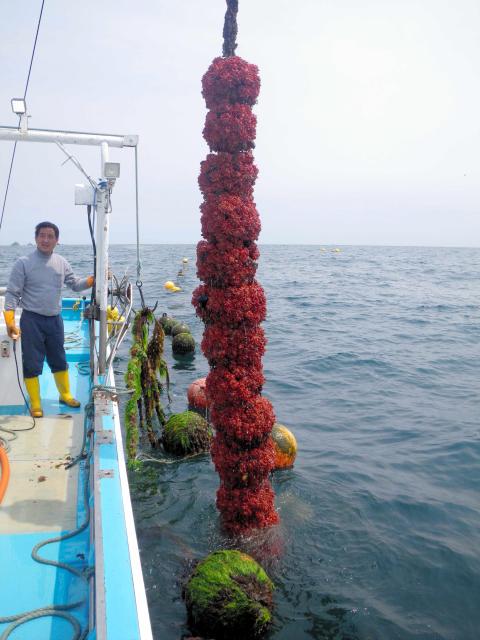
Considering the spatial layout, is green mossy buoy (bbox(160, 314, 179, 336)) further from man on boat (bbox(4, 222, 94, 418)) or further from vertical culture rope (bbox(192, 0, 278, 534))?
vertical culture rope (bbox(192, 0, 278, 534))

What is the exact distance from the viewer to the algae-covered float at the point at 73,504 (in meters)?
3.42

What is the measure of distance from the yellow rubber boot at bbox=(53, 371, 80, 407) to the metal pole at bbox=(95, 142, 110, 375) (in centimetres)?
52

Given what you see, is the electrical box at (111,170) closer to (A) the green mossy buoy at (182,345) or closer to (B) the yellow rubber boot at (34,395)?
(B) the yellow rubber boot at (34,395)

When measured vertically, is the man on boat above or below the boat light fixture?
below

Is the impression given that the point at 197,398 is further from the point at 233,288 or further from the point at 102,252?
the point at 233,288

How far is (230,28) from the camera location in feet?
18.1

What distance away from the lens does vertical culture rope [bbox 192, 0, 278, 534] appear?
18.1 ft

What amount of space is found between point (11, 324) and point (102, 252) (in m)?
1.47

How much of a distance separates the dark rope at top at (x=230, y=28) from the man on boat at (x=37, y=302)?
119 inches

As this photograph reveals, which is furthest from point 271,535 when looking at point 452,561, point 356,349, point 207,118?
point 356,349

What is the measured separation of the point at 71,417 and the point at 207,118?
13.6ft

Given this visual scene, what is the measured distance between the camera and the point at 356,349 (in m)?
19.0

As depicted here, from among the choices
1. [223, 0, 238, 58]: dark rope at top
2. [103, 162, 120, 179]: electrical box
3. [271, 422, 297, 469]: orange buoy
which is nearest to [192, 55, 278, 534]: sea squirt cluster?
[223, 0, 238, 58]: dark rope at top

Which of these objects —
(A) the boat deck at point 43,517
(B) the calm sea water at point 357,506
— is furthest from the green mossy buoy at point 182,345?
(A) the boat deck at point 43,517
